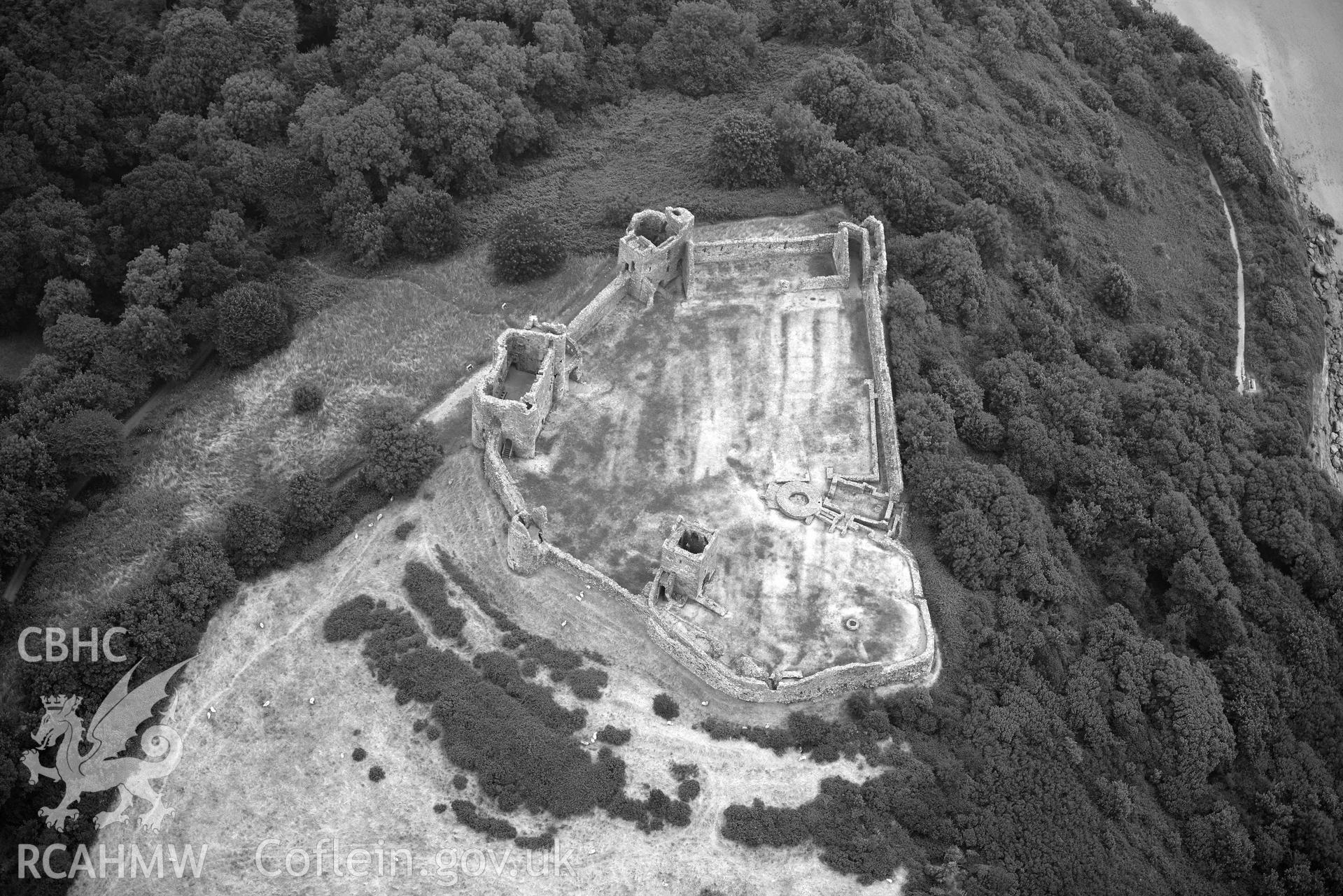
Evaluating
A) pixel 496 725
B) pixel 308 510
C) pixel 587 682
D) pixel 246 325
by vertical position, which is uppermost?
pixel 587 682

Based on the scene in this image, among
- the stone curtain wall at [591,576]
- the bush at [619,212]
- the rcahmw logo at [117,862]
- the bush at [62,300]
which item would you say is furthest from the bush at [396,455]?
the bush at [62,300]

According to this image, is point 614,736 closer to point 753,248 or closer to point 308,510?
point 308,510

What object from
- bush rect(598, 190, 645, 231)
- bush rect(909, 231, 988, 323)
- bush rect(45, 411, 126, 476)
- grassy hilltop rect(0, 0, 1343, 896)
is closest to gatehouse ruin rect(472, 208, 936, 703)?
grassy hilltop rect(0, 0, 1343, 896)

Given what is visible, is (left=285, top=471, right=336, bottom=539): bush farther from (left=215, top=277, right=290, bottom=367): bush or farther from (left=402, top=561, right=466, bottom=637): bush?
(left=215, top=277, right=290, bottom=367): bush

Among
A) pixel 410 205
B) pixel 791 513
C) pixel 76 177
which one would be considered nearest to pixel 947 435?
pixel 791 513

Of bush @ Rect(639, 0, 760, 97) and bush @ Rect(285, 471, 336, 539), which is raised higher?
bush @ Rect(639, 0, 760, 97)

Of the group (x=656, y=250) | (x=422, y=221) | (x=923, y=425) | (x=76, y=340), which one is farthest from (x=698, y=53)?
(x=76, y=340)

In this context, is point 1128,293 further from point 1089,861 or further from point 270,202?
point 270,202
